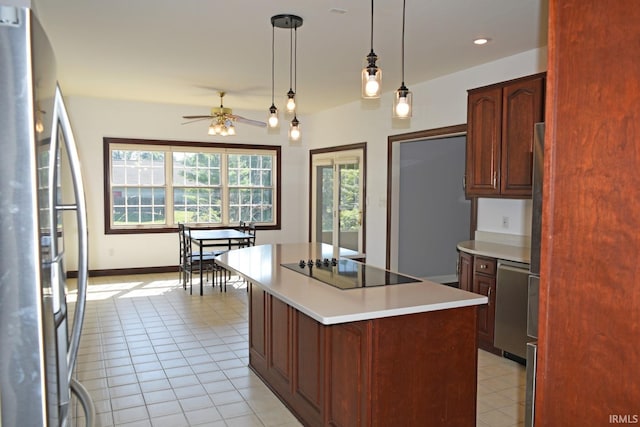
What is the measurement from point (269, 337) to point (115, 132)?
209 inches

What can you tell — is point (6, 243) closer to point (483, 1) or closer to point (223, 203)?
point (483, 1)

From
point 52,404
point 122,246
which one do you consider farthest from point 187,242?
Result: point 52,404

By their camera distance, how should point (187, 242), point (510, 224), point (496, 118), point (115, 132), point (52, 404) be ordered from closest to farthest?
point (52, 404) → point (496, 118) → point (510, 224) → point (187, 242) → point (115, 132)

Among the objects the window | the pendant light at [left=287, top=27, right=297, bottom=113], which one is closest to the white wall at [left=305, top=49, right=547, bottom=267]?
the pendant light at [left=287, top=27, right=297, bottom=113]

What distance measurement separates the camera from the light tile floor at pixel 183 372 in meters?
3.12

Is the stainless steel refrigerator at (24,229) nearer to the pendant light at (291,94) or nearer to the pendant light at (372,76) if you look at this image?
the pendant light at (372,76)

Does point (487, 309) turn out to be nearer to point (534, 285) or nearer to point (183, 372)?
point (183, 372)

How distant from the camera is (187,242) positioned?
23.1ft

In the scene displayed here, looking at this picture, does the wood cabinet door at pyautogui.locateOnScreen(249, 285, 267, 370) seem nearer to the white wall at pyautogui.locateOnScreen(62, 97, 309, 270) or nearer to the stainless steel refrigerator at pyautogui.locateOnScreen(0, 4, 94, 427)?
the stainless steel refrigerator at pyautogui.locateOnScreen(0, 4, 94, 427)

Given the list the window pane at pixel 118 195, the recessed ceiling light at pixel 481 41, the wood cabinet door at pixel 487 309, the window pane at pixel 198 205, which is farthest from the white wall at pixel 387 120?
the window pane at pixel 118 195

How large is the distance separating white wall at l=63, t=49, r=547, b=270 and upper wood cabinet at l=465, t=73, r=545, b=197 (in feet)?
2.76

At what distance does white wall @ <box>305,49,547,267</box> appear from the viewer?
4.82m

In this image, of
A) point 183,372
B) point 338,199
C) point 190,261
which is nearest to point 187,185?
point 190,261

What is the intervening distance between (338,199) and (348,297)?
5446 millimetres
